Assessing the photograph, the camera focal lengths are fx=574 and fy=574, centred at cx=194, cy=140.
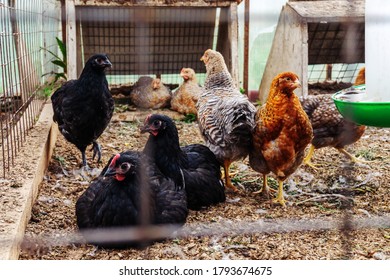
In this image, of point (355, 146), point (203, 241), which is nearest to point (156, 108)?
point (355, 146)

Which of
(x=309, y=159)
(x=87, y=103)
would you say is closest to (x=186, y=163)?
(x=87, y=103)

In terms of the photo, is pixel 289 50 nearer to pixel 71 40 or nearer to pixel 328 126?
pixel 328 126

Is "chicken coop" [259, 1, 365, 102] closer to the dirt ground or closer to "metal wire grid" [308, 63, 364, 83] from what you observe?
"metal wire grid" [308, 63, 364, 83]

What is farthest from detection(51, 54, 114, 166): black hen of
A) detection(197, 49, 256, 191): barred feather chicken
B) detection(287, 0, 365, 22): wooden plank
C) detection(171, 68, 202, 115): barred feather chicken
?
detection(287, 0, 365, 22): wooden plank

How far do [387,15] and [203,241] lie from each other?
1321 mm

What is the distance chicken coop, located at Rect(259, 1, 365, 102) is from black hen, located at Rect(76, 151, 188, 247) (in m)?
2.63

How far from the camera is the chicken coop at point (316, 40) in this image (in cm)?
513

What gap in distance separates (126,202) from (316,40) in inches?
153

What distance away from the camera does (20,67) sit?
3877mm

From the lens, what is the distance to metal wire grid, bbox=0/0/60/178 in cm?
333

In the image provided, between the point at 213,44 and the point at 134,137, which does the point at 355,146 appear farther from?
the point at 213,44

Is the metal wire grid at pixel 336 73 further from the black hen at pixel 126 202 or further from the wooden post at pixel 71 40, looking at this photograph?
the black hen at pixel 126 202

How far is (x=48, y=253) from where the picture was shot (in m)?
2.55

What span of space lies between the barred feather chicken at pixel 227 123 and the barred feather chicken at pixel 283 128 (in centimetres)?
8
